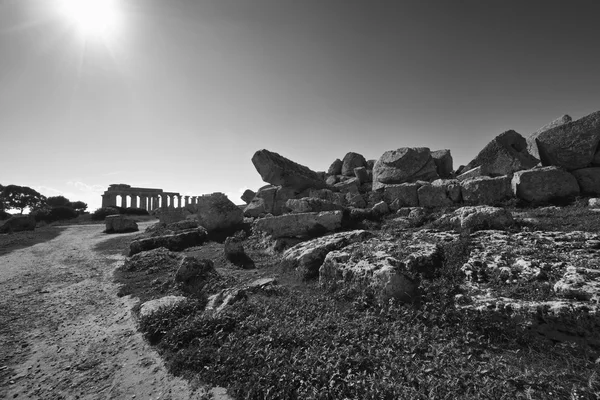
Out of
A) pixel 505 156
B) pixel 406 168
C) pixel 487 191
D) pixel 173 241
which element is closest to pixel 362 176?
pixel 406 168

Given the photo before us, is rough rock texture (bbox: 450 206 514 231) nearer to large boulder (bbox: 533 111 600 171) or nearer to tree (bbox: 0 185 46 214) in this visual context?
large boulder (bbox: 533 111 600 171)

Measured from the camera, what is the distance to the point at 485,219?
902 centimetres

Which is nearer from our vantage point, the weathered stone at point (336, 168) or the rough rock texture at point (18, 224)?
the rough rock texture at point (18, 224)

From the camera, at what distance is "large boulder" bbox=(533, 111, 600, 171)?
1285 cm

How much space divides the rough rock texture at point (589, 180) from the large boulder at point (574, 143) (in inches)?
18.6

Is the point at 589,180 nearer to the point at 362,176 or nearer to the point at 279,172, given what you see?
the point at 362,176

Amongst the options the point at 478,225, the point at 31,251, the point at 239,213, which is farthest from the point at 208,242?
the point at 478,225

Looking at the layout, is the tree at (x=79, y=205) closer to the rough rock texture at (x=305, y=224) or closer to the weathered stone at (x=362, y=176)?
the weathered stone at (x=362, y=176)

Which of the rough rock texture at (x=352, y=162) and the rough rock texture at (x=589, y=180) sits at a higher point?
the rough rock texture at (x=352, y=162)

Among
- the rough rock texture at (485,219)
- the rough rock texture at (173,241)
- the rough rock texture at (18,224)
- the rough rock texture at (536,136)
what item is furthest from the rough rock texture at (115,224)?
the rough rock texture at (536,136)

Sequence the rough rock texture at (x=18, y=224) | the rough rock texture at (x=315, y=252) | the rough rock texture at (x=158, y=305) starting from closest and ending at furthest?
the rough rock texture at (x=158, y=305) → the rough rock texture at (x=315, y=252) → the rough rock texture at (x=18, y=224)

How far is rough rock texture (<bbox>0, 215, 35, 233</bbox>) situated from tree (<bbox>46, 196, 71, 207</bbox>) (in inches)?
1315

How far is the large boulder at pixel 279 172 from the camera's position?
22.8 m

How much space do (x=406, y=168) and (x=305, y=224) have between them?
34.6ft
